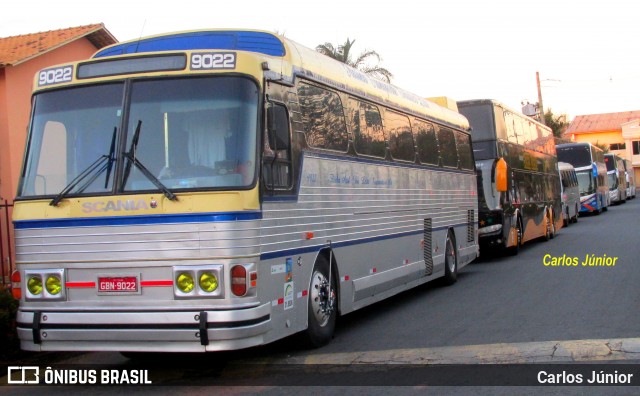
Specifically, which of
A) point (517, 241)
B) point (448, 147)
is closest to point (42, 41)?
point (448, 147)

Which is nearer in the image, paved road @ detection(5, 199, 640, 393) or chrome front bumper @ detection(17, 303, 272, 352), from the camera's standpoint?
chrome front bumper @ detection(17, 303, 272, 352)

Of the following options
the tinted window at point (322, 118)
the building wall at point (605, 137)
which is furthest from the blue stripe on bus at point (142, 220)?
the building wall at point (605, 137)

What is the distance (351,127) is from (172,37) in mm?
2708

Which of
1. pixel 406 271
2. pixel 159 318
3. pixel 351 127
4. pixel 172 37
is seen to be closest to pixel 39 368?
pixel 159 318

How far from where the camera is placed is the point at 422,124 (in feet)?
45.1

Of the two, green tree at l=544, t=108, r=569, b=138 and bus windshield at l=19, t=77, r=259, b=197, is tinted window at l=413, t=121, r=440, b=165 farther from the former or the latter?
green tree at l=544, t=108, r=569, b=138

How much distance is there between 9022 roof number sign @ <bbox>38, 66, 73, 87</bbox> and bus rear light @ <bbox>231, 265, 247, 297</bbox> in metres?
2.60

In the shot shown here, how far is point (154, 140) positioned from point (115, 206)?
71 cm

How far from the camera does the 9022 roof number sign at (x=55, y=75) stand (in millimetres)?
7742

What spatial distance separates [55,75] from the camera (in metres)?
7.81

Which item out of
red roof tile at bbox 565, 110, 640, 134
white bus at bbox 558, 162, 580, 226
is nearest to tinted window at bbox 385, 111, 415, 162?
white bus at bbox 558, 162, 580, 226

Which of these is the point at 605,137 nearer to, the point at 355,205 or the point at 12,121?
the point at 12,121

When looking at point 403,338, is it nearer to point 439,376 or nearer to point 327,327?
point 327,327

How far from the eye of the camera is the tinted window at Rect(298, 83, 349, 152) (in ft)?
29.2
